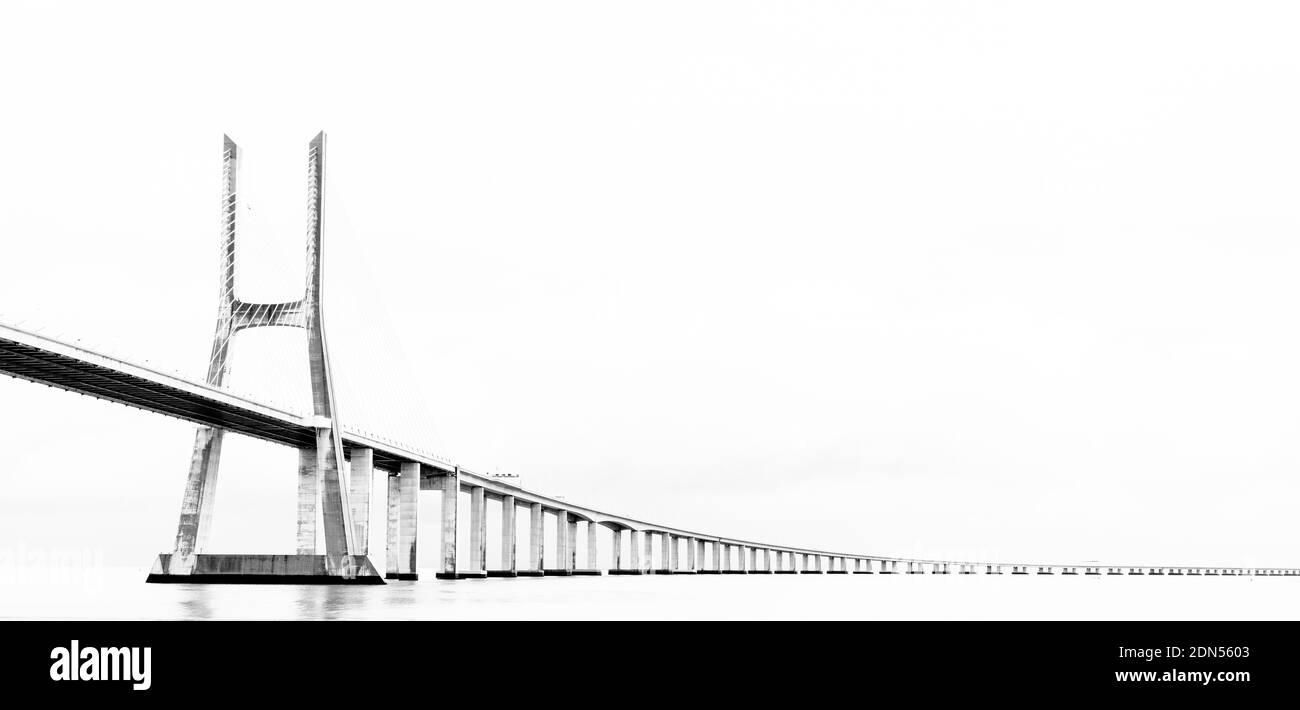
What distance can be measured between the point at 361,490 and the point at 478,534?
3222 cm

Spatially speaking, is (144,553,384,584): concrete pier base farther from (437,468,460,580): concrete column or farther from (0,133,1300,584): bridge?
(437,468,460,580): concrete column

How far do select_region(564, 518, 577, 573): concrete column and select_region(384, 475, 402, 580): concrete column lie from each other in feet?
149

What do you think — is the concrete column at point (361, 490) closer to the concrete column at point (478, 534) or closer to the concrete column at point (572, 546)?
the concrete column at point (478, 534)

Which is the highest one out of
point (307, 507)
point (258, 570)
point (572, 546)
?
point (572, 546)

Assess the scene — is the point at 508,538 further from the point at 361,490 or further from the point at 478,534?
the point at 361,490

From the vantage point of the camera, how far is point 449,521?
87875 mm

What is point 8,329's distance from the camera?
42375 mm

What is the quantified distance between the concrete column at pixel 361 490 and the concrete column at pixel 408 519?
11423 millimetres

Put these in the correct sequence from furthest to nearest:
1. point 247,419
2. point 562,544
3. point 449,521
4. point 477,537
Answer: point 562,544 < point 477,537 < point 449,521 < point 247,419

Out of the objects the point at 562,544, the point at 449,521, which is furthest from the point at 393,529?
the point at 562,544
